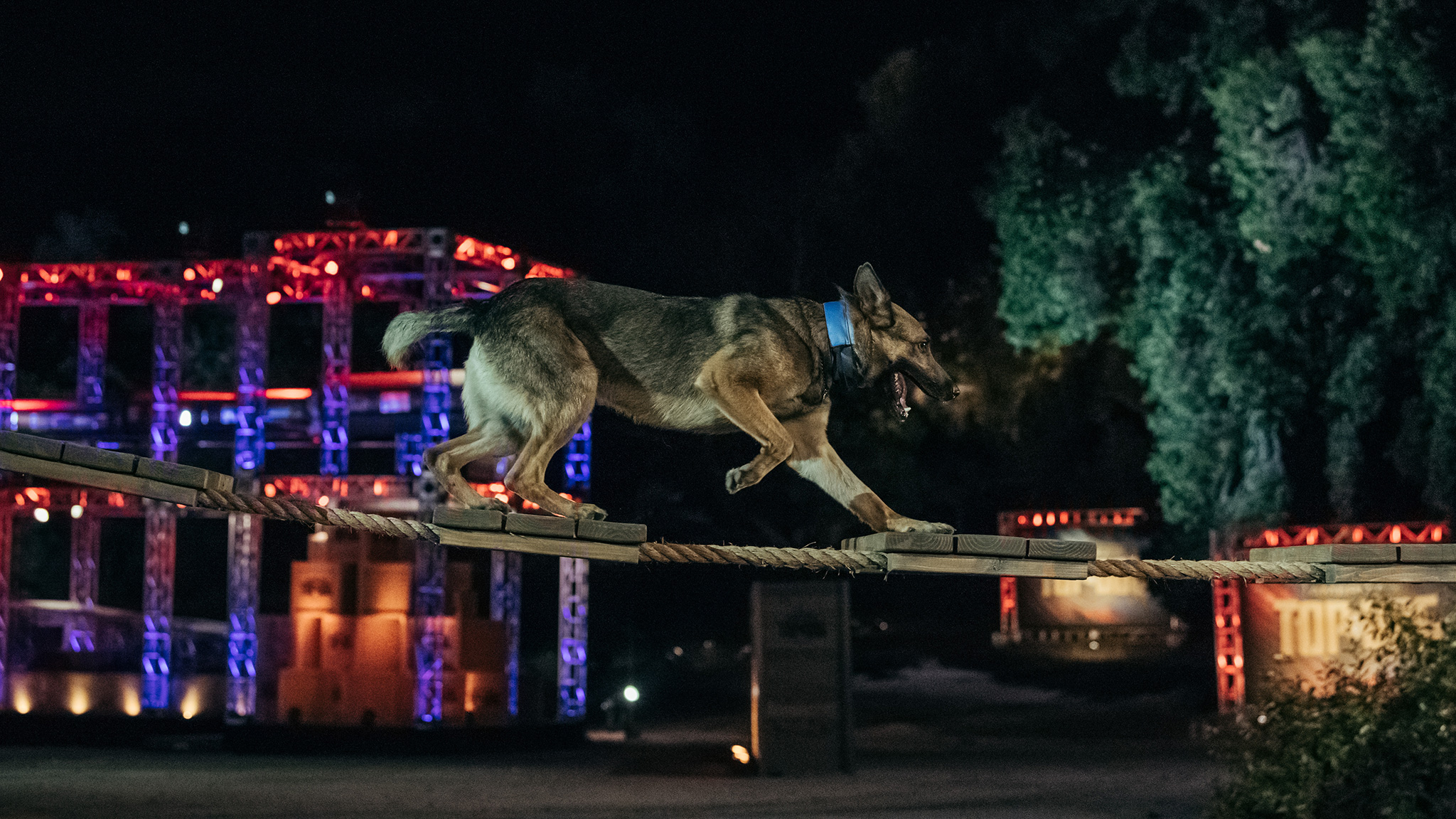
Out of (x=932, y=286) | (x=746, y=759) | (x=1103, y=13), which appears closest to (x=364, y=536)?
(x=746, y=759)

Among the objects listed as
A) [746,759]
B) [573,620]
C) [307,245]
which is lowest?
[746,759]

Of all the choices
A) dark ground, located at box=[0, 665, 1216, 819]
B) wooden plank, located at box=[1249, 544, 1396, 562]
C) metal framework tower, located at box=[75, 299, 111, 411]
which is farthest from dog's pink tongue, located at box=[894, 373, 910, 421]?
metal framework tower, located at box=[75, 299, 111, 411]

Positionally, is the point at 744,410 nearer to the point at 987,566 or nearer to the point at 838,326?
the point at 838,326

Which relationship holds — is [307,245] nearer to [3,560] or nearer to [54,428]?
[54,428]

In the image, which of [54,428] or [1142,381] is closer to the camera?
[1142,381]

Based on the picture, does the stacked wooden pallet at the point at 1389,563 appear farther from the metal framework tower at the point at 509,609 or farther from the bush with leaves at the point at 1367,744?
the metal framework tower at the point at 509,609

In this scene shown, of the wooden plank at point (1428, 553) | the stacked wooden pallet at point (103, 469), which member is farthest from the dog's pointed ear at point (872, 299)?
the stacked wooden pallet at point (103, 469)

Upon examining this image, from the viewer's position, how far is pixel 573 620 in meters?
24.9

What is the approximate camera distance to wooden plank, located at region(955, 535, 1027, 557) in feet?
18.2

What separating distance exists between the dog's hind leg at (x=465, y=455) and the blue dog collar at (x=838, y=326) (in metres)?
1.25

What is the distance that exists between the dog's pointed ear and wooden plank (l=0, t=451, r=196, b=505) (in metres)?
2.43

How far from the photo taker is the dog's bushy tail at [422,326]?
19.6 feet

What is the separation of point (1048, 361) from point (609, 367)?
852 inches

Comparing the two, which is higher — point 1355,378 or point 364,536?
point 1355,378
